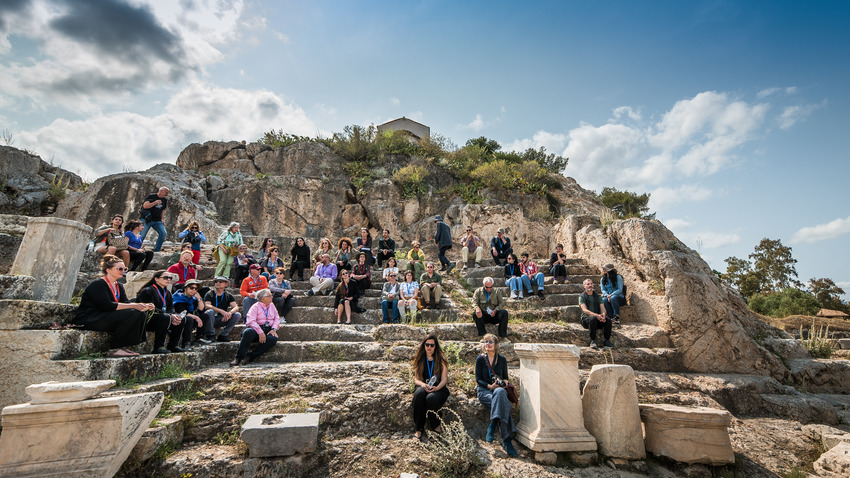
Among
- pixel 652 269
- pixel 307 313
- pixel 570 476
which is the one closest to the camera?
pixel 570 476

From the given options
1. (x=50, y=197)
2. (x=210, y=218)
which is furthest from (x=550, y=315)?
(x=50, y=197)

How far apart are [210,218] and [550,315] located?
473 inches

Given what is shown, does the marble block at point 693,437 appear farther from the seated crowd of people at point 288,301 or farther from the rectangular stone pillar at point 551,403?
the seated crowd of people at point 288,301

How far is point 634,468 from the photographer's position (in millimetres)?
4258

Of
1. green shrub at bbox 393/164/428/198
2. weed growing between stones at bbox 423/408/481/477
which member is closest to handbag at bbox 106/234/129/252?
weed growing between stones at bbox 423/408/481/477

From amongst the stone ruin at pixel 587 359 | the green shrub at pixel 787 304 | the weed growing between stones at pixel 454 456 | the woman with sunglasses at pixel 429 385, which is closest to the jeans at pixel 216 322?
the stone ruin at pixel 587 359

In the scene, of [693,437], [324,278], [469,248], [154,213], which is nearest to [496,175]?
[469,248]

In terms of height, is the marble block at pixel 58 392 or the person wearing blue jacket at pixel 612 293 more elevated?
the person wearing blue jacket at pixel 612 293

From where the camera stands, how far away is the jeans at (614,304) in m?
7.73

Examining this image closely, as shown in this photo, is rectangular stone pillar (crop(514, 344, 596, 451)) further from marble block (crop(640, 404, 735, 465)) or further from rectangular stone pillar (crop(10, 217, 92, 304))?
rectangular stone pillar (crop(10, 217, 92, 304))

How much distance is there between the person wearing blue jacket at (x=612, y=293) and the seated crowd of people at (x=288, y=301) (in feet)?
0.07

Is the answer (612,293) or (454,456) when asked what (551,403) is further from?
(612,293)

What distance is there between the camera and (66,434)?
3129mm

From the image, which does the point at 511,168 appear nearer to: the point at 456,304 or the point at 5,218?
the point at 456,304
